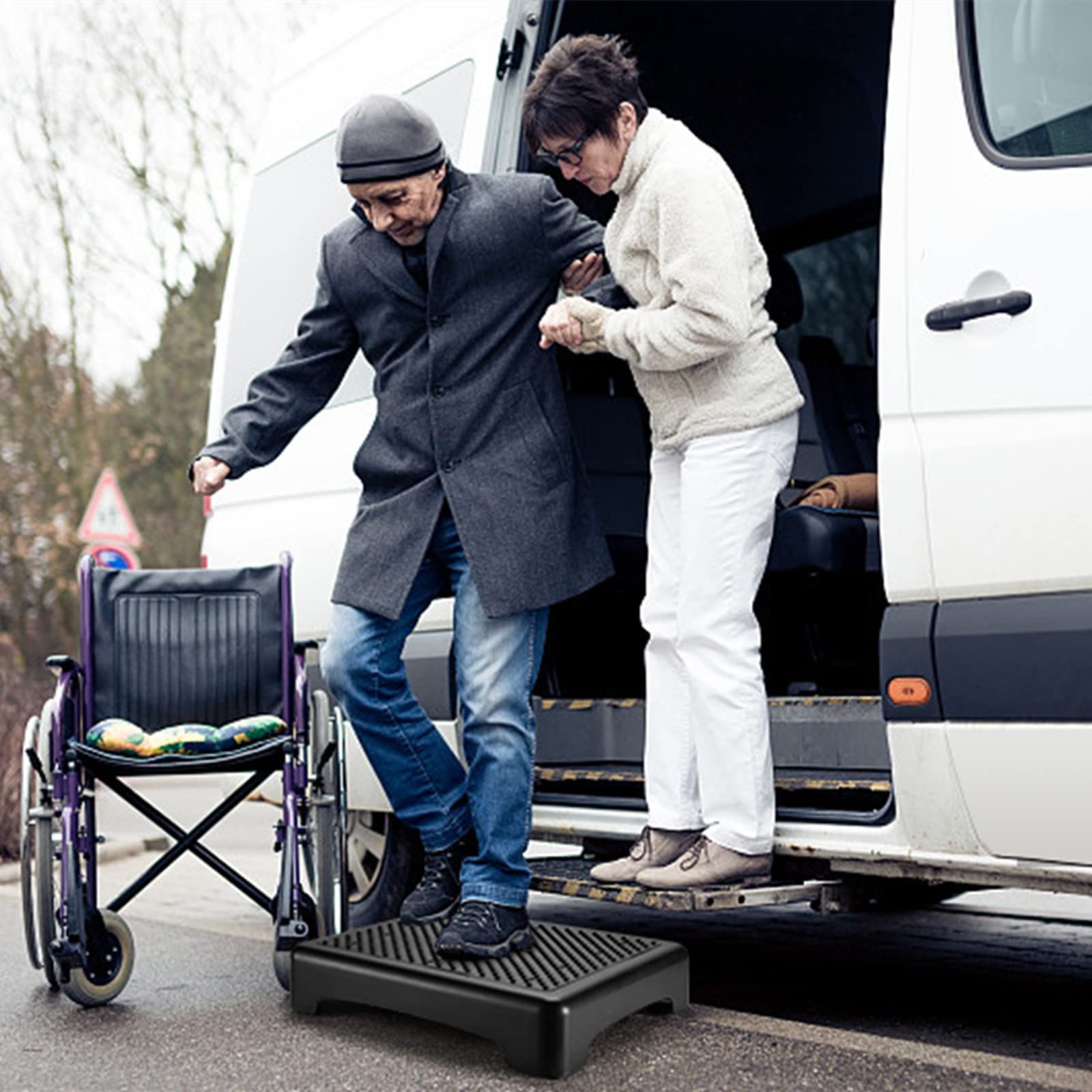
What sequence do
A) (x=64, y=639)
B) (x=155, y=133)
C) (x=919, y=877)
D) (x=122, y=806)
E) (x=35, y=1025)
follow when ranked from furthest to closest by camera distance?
(x=64, y=639)
(x=155, y=133)
(x=122, y=806)
(x=35, y=1025)
(x=919, y=877)

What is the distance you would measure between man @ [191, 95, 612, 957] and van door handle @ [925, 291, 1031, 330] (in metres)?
0.94

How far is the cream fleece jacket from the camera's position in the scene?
3.27m

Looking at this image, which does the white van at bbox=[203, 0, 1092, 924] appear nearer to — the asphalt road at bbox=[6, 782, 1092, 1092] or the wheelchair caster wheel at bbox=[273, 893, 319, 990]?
the asphalt road at bbox=[6, 782, 1092, 1092]

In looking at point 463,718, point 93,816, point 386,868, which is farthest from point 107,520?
point 463,718

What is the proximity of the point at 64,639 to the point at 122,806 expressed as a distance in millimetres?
8861

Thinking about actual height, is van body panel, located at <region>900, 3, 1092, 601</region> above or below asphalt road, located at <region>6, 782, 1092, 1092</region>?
above

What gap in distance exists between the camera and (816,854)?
3197 millimetres

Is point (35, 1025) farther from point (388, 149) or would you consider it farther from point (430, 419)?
point (388, 149)

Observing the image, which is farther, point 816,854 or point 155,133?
point 155,133

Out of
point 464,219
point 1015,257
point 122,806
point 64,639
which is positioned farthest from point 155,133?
point 1015,257

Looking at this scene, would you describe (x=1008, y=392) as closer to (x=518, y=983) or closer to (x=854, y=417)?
(x=518, y=983)

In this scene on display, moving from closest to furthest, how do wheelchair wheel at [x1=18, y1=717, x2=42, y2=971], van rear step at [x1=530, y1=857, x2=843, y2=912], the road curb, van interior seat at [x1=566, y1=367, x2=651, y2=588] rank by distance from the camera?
van rear step at [x1=530, y1=857, x2=843, y2=912]
wheelchair wheel at [x1=18, y1=717, x2=42, y2=971]
van interior seat at [x1=566, y1=367, x2=651, y2=588]
the road curb

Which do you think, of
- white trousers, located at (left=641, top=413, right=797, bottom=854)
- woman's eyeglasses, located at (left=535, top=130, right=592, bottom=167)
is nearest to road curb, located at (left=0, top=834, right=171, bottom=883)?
white trousers, located at (left=641, top=413, right=797, bottom=854)

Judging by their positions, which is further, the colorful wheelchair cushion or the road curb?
the road curb
